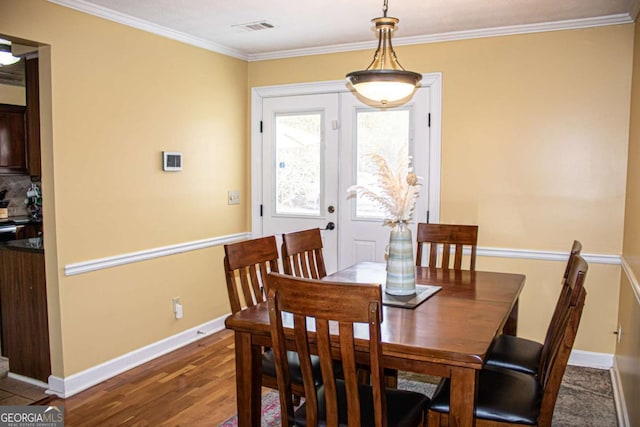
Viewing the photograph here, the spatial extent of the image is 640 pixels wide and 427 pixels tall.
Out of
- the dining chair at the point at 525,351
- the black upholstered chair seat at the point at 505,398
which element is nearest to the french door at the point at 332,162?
the dining chair at the point at 525,351

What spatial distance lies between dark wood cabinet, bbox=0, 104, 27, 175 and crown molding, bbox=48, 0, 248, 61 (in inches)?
114

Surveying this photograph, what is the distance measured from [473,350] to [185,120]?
2.96m

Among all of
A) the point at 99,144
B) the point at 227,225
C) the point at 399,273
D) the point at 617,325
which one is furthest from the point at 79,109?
the point at 617,325

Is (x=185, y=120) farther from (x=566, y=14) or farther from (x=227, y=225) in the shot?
(x=566, y=14)

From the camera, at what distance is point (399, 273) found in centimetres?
237

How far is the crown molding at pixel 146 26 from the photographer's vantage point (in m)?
3.03

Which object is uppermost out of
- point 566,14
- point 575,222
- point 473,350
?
point 566,14

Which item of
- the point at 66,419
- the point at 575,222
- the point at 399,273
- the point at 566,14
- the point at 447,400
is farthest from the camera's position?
the point at 575,222

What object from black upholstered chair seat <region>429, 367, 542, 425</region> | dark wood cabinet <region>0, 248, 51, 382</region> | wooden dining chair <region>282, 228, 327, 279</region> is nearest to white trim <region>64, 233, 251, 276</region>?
dark wood cabinet <region>0, 248, 51, 382</region>

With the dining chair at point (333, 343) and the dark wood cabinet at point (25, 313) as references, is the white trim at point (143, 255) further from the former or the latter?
the dining chair at point (333, 343)

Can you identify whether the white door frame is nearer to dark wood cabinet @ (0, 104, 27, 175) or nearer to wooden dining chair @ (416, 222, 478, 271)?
wooden dining chair @ (416, 222, 478, 271)

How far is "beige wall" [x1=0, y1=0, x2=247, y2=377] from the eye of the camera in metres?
2.97

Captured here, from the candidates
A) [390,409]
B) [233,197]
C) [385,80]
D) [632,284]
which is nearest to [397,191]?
[385,80]

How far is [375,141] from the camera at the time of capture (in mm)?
4117
